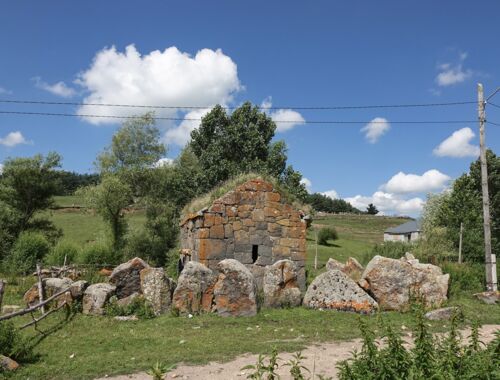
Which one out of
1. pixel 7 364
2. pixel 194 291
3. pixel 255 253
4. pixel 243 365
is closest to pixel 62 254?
pixel 255 253

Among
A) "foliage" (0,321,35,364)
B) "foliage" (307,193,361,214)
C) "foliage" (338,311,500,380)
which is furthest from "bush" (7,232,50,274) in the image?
"foliage" (307,193,361,214)

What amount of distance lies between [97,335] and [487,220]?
46.1ft

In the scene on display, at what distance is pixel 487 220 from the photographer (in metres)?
15.9

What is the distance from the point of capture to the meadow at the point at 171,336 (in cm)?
734

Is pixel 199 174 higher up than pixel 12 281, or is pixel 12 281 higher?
pixel 199 174

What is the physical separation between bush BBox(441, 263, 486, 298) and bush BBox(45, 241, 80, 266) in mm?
15925

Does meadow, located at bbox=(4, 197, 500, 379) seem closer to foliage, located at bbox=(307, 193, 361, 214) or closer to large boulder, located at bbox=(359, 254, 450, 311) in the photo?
large boulder, located at bbox=(359, 254, 450, 311)

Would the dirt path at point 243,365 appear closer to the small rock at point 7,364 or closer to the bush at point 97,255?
the small rock at point 7,364

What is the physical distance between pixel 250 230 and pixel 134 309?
4.71 m

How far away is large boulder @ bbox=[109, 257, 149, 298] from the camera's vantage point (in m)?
12.4

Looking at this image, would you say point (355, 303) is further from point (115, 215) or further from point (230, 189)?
point (115, 215)

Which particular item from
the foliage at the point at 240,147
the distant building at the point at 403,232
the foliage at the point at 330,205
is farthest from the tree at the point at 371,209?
the foliage at the point at 240,147

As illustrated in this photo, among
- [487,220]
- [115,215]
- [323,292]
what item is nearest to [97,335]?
[323,292]

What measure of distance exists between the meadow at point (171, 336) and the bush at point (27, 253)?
5859mm
